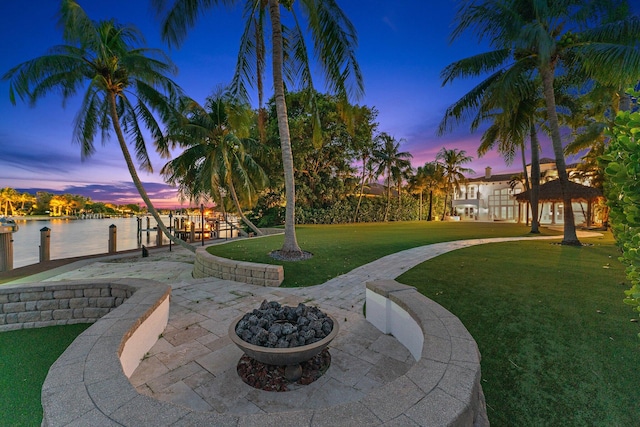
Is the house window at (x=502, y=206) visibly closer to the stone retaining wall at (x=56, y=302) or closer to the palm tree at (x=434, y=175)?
the palm tree at (x=434, y=175)

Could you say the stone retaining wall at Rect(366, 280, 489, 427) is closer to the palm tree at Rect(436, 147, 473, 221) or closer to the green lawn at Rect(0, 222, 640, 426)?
the green lawn at Rect(0, 222, 640, 426)

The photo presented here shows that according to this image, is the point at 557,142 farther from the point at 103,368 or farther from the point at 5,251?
the point at 5,251

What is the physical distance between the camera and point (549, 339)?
3.16 metres

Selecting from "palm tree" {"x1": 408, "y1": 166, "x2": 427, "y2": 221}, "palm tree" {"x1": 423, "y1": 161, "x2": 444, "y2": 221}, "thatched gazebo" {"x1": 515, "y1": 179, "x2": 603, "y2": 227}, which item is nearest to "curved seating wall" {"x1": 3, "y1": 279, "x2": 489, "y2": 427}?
"thatched gazebo" {"x1": 515, "y1": 179, "x2": 603, "y2": 227}

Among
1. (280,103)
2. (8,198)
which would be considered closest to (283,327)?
(280,103)

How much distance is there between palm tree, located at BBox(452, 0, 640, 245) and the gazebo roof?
4.91m

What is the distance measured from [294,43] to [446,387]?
406 inches

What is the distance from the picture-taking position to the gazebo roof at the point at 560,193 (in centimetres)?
1306

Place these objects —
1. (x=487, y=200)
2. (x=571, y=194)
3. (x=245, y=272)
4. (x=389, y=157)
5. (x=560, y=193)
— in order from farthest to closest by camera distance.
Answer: (x=487, y=200) < (x=389, y=157) < (x=560, y=193) < (x=571, y=194) < (x=245, y=272)

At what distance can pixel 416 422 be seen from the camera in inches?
57.9

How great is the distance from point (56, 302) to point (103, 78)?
853 centimetres

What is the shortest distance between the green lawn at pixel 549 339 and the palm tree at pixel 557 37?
616 cm

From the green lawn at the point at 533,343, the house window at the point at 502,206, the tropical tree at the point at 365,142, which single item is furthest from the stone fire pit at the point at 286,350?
the house window at the point at 502,206

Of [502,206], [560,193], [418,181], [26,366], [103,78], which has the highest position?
[103,78]
